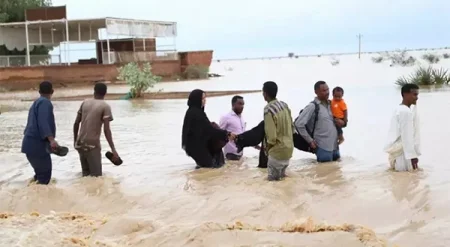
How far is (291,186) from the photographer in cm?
774

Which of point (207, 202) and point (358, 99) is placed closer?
point (207, 202)

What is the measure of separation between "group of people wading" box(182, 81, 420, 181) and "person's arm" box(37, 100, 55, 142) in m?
1.89

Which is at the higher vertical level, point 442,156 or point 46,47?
point 46,47

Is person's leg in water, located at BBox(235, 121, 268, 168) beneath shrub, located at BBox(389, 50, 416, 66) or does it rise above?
beneath

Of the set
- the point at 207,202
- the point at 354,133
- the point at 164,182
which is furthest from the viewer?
the point at 354,133

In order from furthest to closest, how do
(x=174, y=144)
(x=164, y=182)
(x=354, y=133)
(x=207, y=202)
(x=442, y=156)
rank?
(x=354, y=133)
(x=174, y=144)
(x=442, y=156)
(x=164, y=182)
(x=207, y=202)

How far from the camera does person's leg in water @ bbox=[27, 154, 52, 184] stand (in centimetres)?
820

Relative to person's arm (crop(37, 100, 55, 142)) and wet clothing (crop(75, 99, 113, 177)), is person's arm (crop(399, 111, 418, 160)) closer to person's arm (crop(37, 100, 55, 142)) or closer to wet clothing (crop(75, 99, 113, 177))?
wet clothing (crop(75, 99, 113, 177))

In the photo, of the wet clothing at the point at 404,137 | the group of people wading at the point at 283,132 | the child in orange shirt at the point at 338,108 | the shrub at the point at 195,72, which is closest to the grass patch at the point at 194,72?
the shrub at the point at 195,72

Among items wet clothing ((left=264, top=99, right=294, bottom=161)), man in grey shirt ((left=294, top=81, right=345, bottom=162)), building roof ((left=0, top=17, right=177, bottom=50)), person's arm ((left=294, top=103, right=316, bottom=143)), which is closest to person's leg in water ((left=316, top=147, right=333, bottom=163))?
man in grey shirt ((left=294, top=81, right=345, bottom=162))

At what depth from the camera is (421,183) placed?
→ 7.73 m

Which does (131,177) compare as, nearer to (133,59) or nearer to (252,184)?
(252,184)

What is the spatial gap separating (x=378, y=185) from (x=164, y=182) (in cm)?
297

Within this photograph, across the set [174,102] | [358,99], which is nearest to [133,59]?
[174,102]
